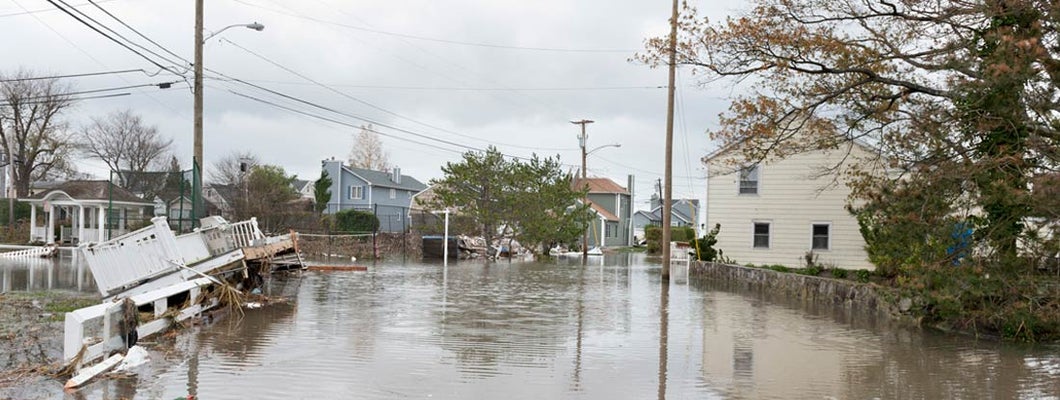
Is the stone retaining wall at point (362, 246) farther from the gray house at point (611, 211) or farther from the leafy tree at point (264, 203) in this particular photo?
the gray house at point (611, 211)

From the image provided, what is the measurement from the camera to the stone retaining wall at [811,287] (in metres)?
18.0

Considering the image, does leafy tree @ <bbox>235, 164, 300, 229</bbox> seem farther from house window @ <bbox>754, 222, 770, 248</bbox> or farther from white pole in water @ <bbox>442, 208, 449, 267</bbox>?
house window @ <bbox>754, 222, 770, 248</bbox>

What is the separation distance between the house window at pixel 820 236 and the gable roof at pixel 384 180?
4128 centimetres

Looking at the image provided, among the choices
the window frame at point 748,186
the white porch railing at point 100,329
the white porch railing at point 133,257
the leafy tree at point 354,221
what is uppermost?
the window frame at point 748,186

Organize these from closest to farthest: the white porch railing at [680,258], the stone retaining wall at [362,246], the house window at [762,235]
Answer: the house window at [762,235]
the white porch railing at [680,258]
the stone retaining wall at [362,246]

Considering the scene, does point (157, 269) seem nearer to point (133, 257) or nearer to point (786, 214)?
point (133, 257)

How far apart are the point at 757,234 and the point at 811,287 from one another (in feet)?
29.7

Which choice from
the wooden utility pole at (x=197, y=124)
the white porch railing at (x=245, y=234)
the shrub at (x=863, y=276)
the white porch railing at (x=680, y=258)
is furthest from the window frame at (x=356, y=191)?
the shrub at (x=863, y=276)

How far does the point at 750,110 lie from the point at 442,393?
10.8 metres

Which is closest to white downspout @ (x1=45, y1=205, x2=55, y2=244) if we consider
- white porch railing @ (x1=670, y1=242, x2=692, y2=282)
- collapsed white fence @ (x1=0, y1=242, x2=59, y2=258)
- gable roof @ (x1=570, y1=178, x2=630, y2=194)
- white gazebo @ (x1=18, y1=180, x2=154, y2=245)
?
white gazebo @ (x1=18, y1=180, x2=154, y2=245)

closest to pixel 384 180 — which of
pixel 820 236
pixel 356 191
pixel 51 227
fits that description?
pixel 356 191

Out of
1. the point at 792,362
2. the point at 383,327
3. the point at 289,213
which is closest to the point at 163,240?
the point at 383,327

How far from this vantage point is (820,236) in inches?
1163

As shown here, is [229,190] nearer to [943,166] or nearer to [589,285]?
[589,285]
